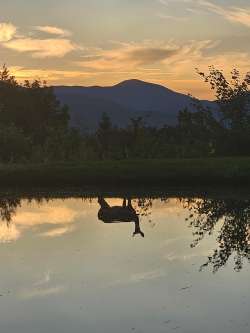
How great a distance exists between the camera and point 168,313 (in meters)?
11.0

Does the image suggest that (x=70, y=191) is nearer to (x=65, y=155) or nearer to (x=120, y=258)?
(x=65, y=155)

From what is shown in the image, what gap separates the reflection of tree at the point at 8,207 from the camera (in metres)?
23.9

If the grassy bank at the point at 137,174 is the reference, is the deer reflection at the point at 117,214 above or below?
below

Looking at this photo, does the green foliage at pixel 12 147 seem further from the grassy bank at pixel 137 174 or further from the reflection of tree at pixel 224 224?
the reflection of tree at pixel 224 224

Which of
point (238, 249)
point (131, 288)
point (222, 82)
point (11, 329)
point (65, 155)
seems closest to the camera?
point (11, 329)

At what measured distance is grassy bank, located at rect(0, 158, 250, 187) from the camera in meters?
32.2

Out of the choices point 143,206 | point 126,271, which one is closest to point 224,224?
point 143,206

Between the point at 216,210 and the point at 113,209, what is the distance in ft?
14.5

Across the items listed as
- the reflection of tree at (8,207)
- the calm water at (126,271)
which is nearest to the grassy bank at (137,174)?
the reflection of tree at (8,207)

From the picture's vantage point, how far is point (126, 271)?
14.3m

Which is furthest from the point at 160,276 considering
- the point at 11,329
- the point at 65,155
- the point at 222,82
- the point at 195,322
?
the point at 222,82

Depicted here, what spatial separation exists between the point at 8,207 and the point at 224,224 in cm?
1077

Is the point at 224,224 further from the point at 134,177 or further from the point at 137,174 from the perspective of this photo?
the point at 137,174

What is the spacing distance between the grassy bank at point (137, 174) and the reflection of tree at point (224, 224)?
5281mm
